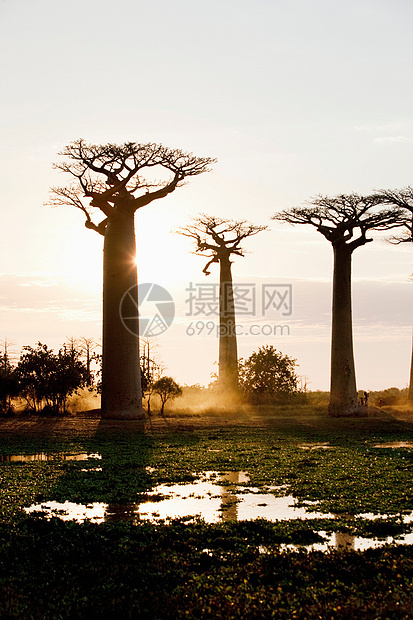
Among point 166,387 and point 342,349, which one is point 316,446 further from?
point 342,349

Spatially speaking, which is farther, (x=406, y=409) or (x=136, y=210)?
(x=406, y=409)

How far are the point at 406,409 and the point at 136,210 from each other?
16244mm

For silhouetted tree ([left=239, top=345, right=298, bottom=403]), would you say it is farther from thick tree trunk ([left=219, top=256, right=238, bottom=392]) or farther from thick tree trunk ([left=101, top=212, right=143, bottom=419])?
thick tree trunk ([left=101, top=212, right=143, bottom=419])

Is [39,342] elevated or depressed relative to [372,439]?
elevated

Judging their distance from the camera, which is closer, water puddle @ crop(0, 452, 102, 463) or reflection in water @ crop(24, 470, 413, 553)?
reflection in water @ crop(24, 470, 413, 553)

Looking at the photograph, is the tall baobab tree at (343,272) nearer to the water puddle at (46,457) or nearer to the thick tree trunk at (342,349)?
the thick tree trunk at (342,349)

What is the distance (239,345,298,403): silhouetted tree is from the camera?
1521 inches

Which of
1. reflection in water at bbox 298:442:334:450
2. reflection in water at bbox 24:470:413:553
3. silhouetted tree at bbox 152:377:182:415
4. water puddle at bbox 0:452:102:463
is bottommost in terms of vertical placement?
reflection in water at bbox 298:442:334:450

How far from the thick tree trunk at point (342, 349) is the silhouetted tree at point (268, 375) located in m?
8.16

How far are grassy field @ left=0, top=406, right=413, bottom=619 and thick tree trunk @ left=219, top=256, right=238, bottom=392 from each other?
22856mm

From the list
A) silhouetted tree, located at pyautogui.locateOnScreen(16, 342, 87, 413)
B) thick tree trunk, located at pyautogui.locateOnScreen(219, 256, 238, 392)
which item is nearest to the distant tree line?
silhouetted tree, located at pyautogui.locateOnScreen(16, 342, 87, 413)

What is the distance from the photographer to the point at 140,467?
12.7m

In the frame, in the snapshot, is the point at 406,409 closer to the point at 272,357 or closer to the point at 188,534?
the point at 272,357

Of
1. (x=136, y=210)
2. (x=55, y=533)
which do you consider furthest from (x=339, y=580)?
(x=136, y=210)
